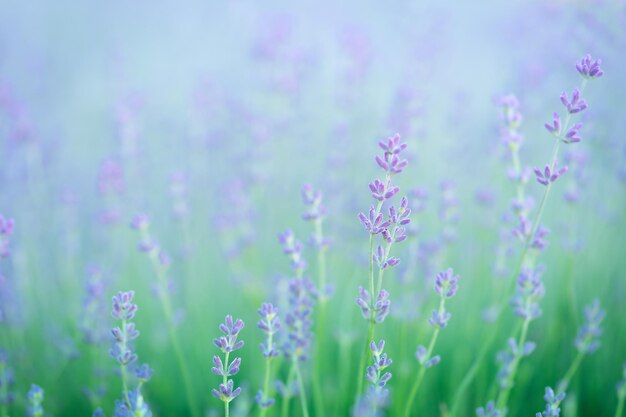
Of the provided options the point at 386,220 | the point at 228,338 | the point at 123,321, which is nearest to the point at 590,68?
the point at 386,220

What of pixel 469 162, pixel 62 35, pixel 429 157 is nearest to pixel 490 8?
pixel 429 157

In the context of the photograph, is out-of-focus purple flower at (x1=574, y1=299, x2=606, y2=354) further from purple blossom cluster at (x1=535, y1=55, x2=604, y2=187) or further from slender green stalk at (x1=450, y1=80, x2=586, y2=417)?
purple blossom cluster at (x1=535, y1=55, x2=604, y2=187)

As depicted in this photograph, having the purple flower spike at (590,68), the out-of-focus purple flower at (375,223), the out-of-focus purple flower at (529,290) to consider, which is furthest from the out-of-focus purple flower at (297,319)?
the purple flower spike at (590,68)

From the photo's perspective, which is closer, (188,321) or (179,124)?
(188,321)

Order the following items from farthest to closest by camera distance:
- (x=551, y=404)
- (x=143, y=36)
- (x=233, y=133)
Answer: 1. (x=143, y=36)
2. (x=233, y=133)
3. (x=551, y=404)


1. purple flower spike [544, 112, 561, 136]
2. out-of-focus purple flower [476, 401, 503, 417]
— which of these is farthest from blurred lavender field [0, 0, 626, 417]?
out-of-focus purple flower [476, 401, 503, 417]

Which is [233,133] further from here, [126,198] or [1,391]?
[1,391]

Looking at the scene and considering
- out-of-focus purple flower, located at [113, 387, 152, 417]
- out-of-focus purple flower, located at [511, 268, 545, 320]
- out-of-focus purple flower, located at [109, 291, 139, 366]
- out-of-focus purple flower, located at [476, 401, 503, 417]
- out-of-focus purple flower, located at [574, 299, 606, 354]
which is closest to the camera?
out-of-focus purple flower, located at [113, 387, 152, 417]

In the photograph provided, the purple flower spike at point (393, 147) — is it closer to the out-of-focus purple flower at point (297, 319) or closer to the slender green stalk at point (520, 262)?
the slender green stalk at point (520, 262)

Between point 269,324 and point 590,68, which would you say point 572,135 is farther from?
point 269,324
